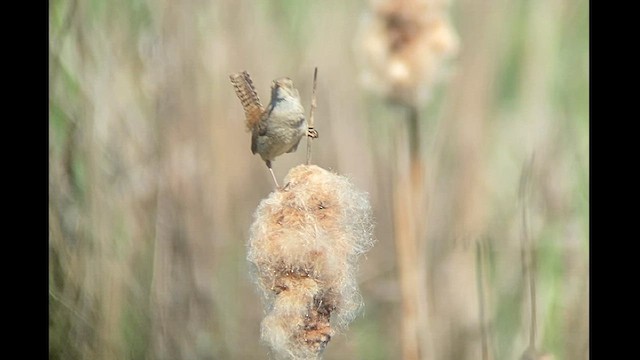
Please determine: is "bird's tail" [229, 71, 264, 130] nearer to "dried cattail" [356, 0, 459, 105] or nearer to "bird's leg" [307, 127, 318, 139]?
"bird's leg" [307, 127, 318, 139]

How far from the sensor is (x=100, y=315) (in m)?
1.91

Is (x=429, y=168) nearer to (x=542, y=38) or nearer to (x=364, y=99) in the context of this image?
(x=364, y=99)

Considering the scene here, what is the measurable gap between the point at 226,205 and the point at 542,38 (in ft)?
2.46

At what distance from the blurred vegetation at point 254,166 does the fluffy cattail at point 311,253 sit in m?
0.04

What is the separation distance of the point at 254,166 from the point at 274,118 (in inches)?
4.9

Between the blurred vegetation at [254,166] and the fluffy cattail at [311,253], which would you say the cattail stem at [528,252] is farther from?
the fluffy cattail at [311,253]

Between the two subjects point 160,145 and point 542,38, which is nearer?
point 542,38

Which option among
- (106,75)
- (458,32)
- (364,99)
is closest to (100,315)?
(106,75)

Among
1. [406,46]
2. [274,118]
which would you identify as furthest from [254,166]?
[406,46]

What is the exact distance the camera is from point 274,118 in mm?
1710

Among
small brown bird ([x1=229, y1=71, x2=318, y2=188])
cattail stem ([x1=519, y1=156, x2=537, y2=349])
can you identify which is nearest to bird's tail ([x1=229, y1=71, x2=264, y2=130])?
small brown bird ([x1=229, y1=71, x2=318, y2=188])

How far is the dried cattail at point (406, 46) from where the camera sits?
1629 mm

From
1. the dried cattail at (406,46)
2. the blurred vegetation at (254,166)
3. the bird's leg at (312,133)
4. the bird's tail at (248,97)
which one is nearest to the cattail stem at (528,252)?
the blurred vegetation at (254,166)

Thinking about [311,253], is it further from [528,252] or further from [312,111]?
[528,252]
